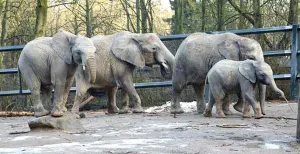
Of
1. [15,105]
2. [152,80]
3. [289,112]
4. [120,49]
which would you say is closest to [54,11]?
[15,105]

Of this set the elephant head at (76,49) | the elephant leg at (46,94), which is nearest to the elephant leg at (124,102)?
the elephant head at (76,49)

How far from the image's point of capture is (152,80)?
13977mm

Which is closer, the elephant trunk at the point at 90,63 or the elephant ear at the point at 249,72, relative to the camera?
the elephant ear at the point at 249,72

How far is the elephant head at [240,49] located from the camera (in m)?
9.48

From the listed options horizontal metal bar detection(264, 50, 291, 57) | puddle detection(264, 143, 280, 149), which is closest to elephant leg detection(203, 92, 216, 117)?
puddle detection(264, 143, 280, 149)

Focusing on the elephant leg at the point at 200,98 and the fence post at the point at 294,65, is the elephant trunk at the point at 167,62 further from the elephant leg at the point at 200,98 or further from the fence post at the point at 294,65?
the fence post at the point at 294,65

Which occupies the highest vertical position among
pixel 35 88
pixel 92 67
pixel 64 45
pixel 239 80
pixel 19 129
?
pixel 64 45

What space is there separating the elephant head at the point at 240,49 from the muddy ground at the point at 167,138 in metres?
1.52

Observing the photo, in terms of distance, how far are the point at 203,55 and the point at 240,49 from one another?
2.35 feet

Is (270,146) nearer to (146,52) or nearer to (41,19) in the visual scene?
(146,52)

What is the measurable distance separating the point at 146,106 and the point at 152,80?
2.75 ft

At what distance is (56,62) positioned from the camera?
9.70 meters

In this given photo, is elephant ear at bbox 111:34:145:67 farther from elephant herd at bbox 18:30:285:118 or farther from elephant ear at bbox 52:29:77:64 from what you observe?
elephant ear at bbox 52:29:77:64

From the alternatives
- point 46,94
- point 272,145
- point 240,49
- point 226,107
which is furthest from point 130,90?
point 272,145
